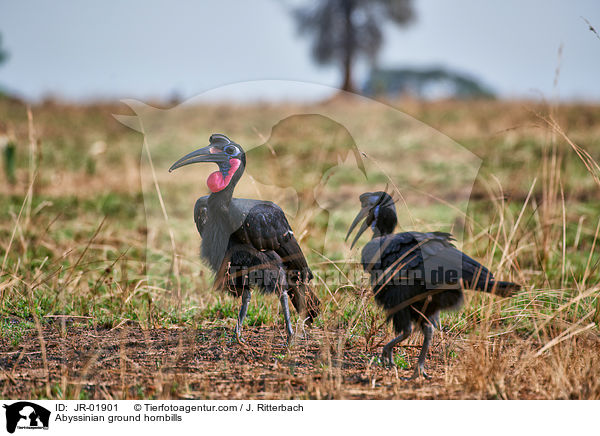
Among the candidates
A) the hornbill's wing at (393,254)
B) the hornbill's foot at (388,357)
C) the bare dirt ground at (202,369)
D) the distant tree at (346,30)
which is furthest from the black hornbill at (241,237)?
the distant tree at (346,30)

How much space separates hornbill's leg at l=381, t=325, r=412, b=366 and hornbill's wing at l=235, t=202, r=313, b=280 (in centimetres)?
64

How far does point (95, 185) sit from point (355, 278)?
6.74m

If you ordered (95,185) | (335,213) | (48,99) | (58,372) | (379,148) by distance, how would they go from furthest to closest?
(48,99)
(379,148)
(95,185)
(335,213)
(58,372)

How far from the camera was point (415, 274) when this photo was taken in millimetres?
Answer: 2703

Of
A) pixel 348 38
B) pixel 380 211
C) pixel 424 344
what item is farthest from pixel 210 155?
pixel 348 38

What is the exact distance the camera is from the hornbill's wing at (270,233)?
2.84m

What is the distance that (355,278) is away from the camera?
10.9 ft

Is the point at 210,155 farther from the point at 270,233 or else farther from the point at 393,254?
the point at 393,254

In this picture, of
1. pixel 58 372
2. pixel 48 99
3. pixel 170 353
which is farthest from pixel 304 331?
pixel 48 99

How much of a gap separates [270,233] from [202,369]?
2.64 feet
